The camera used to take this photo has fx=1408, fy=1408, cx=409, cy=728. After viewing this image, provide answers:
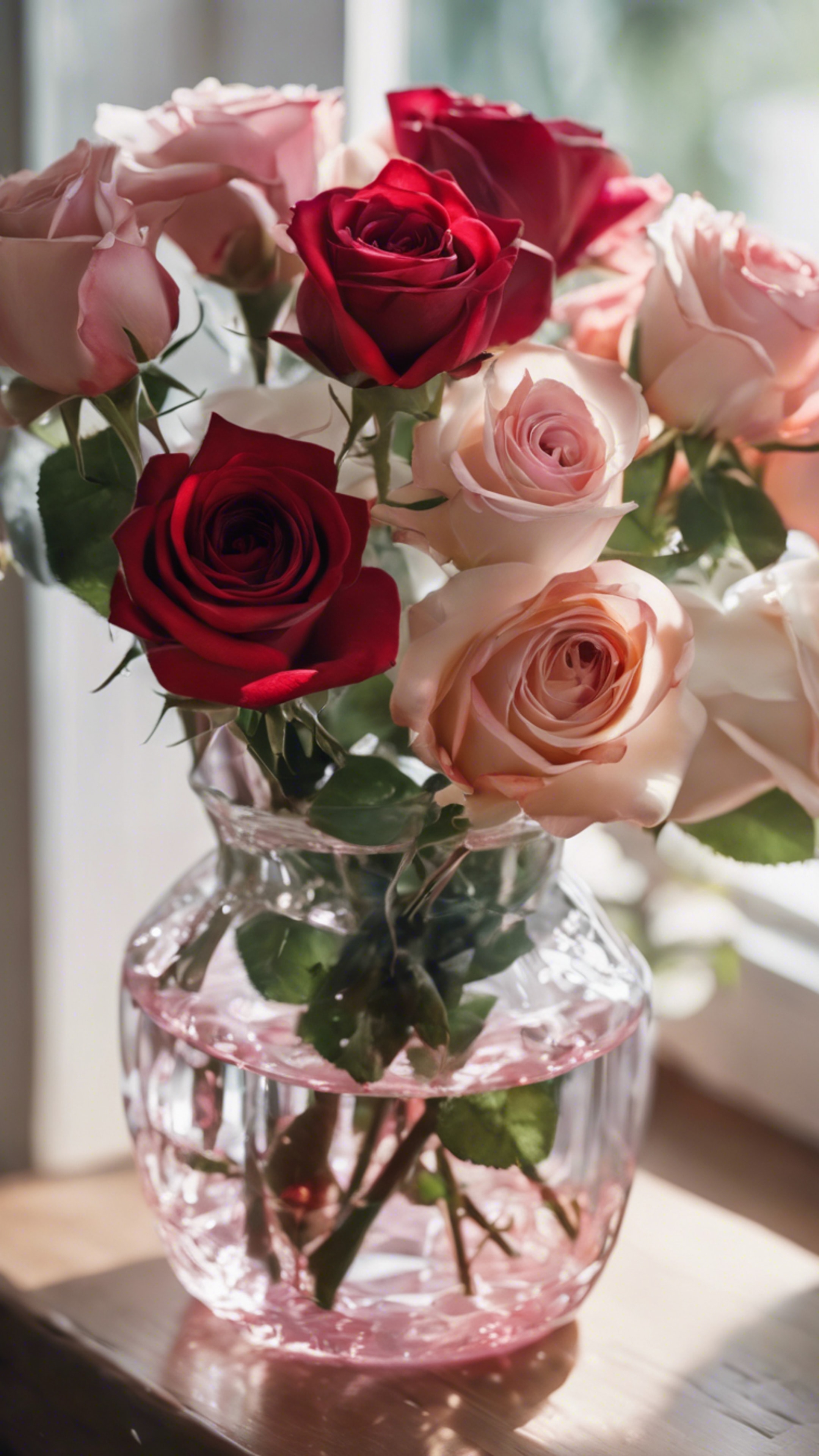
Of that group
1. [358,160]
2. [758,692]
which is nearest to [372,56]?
[358,160]

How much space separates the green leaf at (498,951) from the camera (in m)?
0.54

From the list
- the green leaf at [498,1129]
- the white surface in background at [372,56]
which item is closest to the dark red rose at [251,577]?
the green leaf at [498,1129]

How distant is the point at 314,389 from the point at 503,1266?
0.36m

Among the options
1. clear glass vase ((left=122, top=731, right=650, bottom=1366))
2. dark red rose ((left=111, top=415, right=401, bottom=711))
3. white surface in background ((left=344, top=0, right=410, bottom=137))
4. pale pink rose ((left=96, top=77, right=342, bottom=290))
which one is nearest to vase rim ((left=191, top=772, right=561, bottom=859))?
clear glass vase ((left=122, top=731, right=650, bottom=1366))

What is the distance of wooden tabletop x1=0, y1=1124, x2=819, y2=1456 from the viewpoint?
0.58 m

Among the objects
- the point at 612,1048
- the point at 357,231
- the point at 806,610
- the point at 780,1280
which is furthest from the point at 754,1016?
the point at 357,231

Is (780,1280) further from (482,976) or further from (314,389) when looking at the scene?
(314,389)

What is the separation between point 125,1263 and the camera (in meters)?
0.73

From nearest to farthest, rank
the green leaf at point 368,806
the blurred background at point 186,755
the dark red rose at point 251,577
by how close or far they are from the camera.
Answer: the dark red rose at point 251,577 → the green leaf at point 368,806 → the blurred background at point 186,755

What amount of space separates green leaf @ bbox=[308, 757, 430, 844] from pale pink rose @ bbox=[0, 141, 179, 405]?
0.51 feet

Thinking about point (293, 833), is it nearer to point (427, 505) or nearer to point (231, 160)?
point (427, 505)

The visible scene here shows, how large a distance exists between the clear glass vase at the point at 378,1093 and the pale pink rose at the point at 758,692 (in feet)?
0.27

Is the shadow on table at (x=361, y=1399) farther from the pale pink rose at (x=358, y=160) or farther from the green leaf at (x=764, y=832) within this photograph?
the pale pink rose at (x=358, y=160)

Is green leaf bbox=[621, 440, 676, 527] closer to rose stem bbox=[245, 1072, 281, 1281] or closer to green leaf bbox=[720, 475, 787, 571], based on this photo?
green leaf bbox=[720, 475, 787, 571]
